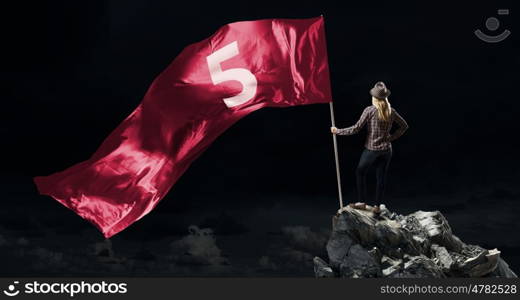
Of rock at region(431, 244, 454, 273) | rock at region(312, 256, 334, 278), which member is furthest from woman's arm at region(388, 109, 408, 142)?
rock at region(312, 256, 334, 278)

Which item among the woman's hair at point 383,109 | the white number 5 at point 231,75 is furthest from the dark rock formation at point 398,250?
the white number 5 at point 231,75

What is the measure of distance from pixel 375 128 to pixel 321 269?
4073 millimetres

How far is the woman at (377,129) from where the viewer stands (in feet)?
67.7

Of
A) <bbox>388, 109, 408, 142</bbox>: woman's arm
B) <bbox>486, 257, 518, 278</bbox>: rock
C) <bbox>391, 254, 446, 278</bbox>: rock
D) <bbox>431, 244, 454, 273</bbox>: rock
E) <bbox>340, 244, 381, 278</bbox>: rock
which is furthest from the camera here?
<bbox>486, 257, 518, 278</bbox>: rock

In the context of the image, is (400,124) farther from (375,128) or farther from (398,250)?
(398,250)

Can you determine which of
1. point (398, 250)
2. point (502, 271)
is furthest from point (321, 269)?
point (502, 271)

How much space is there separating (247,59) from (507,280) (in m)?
9.27

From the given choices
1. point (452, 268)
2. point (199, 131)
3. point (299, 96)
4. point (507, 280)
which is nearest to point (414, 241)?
point (452, 268)

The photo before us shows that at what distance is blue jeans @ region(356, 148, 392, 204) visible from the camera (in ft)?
68.0

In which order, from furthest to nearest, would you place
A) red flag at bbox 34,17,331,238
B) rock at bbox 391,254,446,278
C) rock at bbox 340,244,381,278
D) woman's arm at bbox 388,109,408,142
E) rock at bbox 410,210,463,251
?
rock at bbox 410,210,463,251
red flag at bbox 34,17,331,238
woman's arm at bbox 388,109,408,142
rock at bbox 391,254,446,278
rock at bbox 340,244,381,278

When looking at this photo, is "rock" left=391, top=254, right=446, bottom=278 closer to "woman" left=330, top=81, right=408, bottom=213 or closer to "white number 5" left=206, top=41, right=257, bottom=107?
"woman" left=330, top=81, right=408, bottom=213

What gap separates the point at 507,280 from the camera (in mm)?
20531

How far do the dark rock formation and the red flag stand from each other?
3.69 meters

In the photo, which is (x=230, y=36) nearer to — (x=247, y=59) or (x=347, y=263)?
(x=247, y=59)
